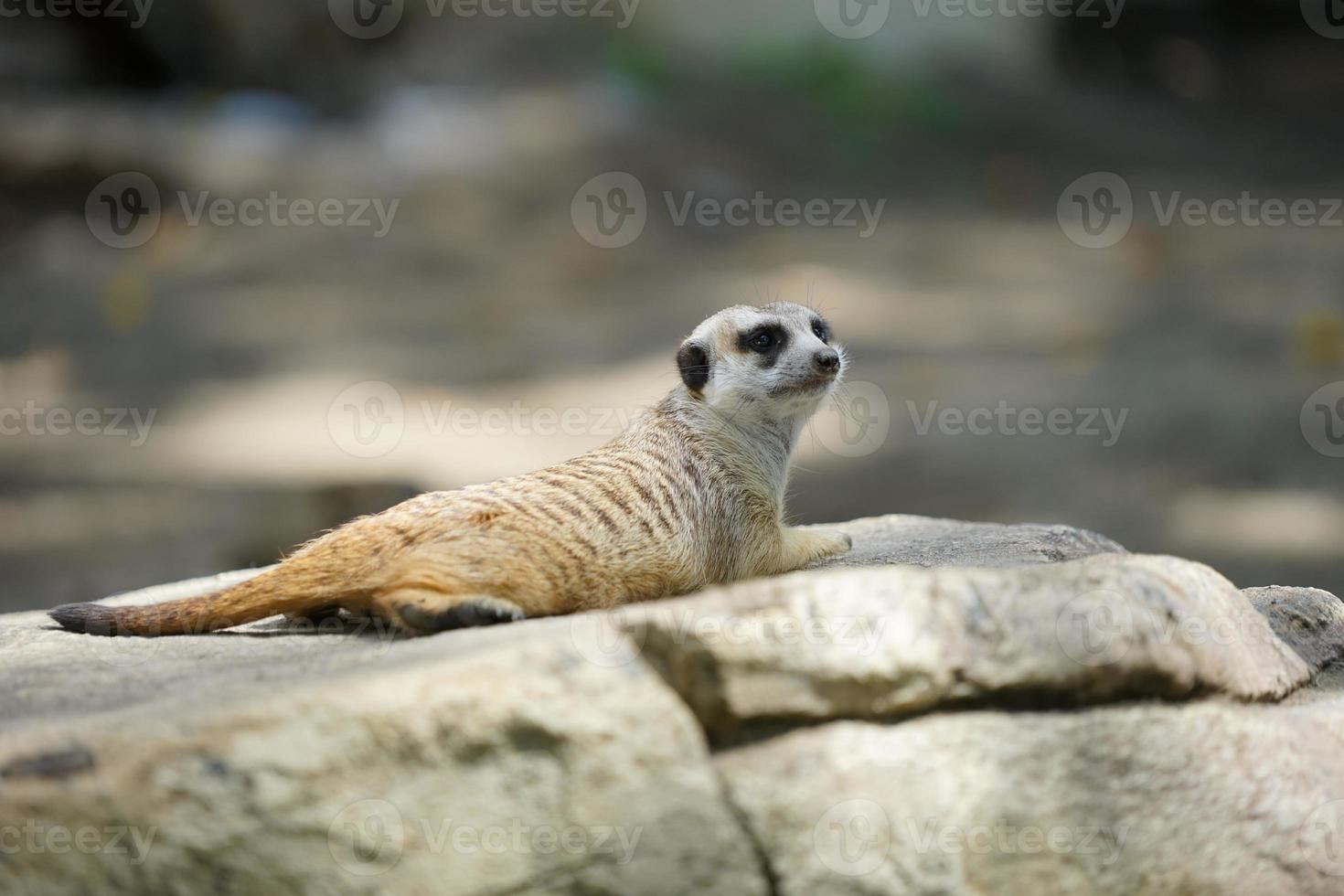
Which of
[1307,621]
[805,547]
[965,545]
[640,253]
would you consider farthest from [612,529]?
[640,253]

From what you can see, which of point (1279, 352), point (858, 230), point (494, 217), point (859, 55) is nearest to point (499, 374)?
point (494, 217)

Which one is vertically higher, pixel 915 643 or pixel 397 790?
pixel 915 643

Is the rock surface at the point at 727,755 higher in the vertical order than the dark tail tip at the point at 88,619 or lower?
lower

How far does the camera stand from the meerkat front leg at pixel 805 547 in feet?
12.5

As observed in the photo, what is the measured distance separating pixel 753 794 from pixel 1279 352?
724cm

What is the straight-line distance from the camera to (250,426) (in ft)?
26.8

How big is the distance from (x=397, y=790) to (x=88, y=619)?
1347mm

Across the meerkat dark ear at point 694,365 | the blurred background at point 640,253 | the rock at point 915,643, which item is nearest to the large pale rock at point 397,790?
the rock at point 915,643

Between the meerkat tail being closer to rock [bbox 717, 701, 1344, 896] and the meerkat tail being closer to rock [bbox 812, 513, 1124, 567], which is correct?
rock [bbox 717, 701, 1344, 896]

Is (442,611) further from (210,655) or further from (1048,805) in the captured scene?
(1048,805)

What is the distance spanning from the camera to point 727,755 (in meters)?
2.56

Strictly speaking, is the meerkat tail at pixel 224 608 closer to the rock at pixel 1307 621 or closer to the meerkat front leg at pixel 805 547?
the meerkat front leg at pixel 805 547

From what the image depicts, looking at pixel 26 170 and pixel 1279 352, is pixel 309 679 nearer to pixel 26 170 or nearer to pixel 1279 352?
pixel 1279 352

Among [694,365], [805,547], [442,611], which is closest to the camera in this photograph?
[442,611]
